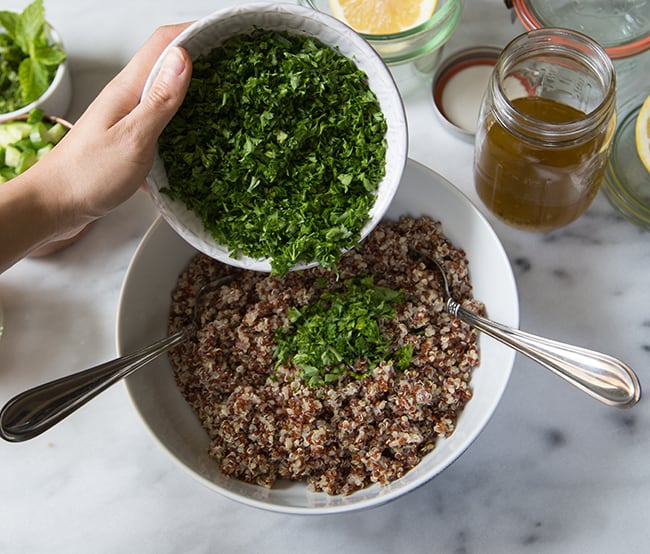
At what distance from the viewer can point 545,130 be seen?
136cm

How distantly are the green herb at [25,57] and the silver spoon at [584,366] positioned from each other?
1.24 m

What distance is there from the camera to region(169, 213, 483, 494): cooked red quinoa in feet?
4.67

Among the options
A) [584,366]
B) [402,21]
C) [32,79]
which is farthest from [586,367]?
[32,79]

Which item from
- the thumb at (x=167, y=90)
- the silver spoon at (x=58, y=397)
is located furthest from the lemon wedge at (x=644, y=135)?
the silver spoon at (x=58, y=397)

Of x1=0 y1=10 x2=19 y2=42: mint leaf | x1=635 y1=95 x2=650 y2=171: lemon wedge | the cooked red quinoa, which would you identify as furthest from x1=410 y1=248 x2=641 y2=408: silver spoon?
x1=0 y1=10 x2=19 y2=42: mint leaf

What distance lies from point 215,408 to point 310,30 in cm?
79

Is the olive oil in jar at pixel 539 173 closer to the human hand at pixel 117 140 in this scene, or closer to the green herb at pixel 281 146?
the green herb at pixel 281 146

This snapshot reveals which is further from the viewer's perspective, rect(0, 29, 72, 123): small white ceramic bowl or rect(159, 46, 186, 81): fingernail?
rect(0, 29, 72, 123): small white ceramic bowl

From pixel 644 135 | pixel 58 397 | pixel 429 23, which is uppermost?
pixel 429 23

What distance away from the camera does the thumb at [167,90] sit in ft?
4.21

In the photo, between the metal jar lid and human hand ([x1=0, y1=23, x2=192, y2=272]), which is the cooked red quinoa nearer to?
human hand ([x1=0, y1=23, x2=192, y2=272])

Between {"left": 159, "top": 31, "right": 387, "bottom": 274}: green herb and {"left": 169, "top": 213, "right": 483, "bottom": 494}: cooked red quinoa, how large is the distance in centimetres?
19

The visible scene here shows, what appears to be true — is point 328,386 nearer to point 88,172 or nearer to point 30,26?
point 88,172

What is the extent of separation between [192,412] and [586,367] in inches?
31.8
